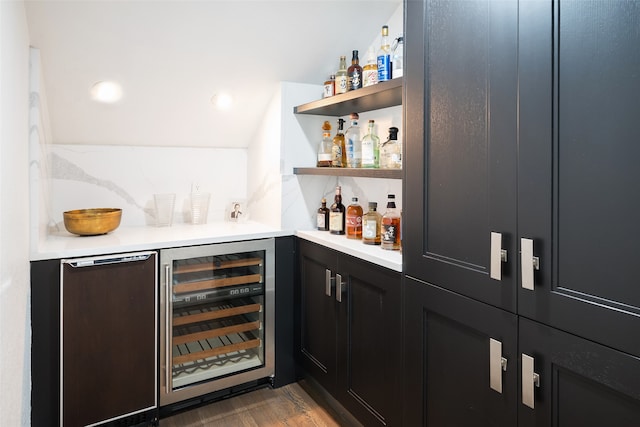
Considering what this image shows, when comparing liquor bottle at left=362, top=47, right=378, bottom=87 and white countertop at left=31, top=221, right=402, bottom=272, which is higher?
liquor bottle at left=362, top=47, right=378, bottom=87

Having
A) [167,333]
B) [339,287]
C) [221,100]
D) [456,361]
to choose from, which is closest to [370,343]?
[339,287]

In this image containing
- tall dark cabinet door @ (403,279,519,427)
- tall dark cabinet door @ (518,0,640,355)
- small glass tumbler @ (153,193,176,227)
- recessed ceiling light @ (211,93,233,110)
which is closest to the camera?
tall dark cabinet door @ (518,0,640,355)

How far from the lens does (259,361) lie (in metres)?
2.43

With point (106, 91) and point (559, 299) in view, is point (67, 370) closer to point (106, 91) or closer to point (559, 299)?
point (106, 91)

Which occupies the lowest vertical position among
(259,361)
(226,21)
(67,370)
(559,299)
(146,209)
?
(259,361)

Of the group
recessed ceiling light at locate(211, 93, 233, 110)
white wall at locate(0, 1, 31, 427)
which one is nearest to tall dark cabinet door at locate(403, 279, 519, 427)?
white wall at locate(0, 1, 31, 427)

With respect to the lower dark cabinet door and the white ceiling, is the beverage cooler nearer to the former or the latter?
the white ceiling

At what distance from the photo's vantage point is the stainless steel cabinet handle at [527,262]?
3.73 ft

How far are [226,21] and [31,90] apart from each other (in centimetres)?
88

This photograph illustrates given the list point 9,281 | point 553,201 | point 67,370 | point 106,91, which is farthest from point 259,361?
point 553,201

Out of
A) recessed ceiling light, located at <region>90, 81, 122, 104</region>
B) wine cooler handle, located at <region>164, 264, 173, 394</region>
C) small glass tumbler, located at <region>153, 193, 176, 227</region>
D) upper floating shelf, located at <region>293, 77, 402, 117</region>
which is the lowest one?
wine cooler handle, located at <region>164, 264, 173, 394</region>

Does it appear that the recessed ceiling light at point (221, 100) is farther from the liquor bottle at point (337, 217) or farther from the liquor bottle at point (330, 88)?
the liquor bottle at point (337, 217)

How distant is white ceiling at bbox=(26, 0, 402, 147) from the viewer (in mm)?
1902

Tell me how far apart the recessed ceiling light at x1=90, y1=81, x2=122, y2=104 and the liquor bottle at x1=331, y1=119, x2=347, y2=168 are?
44.3 inches
